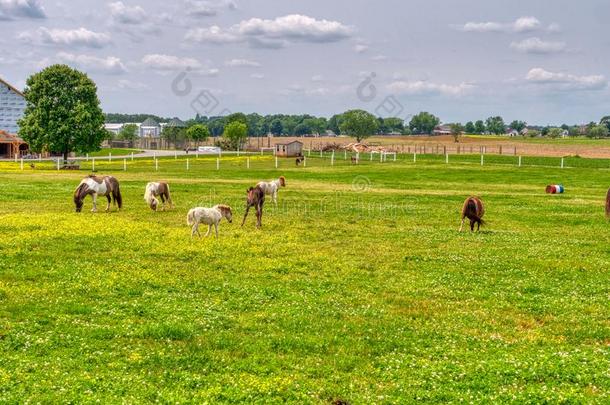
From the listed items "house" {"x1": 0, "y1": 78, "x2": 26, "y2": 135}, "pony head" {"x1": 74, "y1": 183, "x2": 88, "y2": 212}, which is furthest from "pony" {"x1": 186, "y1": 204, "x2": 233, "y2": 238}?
"house" {"x1": 0, "y1": 78, "x2": 26, "y2": 135}

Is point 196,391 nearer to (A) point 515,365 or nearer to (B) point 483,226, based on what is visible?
(A) point 515,365

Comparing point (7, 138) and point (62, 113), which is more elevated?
point (62, 113)

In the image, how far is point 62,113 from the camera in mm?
76750

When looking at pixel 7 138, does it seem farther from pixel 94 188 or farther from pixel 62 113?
pixel 94 188

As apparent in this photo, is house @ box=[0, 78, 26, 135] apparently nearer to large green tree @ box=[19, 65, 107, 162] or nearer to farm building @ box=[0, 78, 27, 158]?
farm building @ box=[0, 78, 27, 158]

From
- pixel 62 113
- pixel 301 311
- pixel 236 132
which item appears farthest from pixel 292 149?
pixel 301 311

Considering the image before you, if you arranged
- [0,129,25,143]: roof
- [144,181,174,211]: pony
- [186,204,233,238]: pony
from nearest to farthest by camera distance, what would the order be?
[186,204,233,238]: pony, [144,181,174,211]: pony, [0,129,25,143]: roof

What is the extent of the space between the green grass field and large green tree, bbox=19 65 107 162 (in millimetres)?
49943

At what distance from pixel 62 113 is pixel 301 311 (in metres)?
71.5

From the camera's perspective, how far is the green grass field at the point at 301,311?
10375 mm

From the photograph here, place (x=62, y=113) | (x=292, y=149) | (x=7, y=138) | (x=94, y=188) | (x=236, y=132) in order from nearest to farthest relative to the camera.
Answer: (x=94, y=188) → (x=62, y=113) → (x=7, y=138) → (x=292, y=149) → (x=236, y=132)

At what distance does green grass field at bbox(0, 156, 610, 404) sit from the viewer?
10.4 metres

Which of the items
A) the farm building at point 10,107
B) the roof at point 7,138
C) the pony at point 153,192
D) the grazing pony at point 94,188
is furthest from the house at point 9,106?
the pony at point 153,192

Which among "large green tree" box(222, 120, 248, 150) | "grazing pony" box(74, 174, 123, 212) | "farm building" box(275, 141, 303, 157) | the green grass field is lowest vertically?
the green grass field
